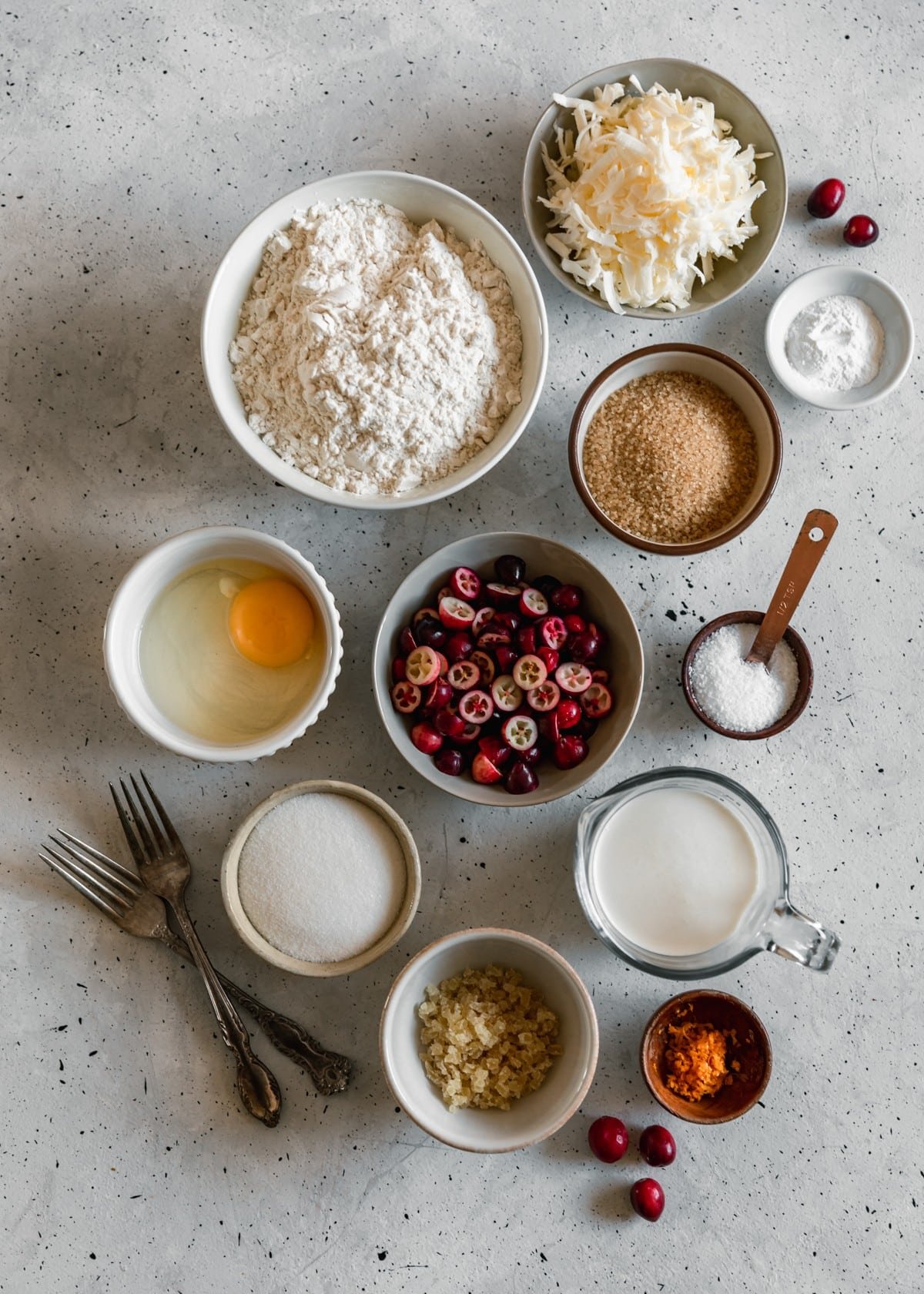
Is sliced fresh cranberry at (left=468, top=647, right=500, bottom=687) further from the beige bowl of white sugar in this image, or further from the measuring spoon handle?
the measuring spoon handle

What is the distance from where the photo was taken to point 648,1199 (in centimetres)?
162

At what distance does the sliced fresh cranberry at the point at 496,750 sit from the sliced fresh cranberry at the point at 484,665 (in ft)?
0.31

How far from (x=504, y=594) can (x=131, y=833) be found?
742 mm

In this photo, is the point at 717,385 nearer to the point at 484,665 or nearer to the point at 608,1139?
the point at 484,665

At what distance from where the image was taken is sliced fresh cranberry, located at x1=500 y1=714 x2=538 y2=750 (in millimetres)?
1572

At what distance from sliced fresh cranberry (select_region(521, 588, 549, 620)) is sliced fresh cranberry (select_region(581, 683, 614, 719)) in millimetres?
146

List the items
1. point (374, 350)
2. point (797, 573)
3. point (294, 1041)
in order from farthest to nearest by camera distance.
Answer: point (294, 1041) < point (797, 573) < point (374, 350)

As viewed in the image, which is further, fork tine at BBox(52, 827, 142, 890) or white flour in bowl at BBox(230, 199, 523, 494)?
fork tine at BBox(52, 827, 142, 890)

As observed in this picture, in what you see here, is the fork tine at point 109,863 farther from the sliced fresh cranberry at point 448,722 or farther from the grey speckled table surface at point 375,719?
the sliced fresh cranberry at point 448,722

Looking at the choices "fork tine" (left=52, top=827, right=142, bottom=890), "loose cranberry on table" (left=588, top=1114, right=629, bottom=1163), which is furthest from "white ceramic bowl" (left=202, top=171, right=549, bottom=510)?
"loose cranberry on table" (left=588, top=1114, right=629, bottom=1163)

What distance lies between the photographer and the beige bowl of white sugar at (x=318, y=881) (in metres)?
1.55

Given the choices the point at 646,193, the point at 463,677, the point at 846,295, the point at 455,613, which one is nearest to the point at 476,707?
the point at 463,677

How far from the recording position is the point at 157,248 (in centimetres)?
172

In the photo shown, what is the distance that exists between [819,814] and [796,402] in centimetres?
74
